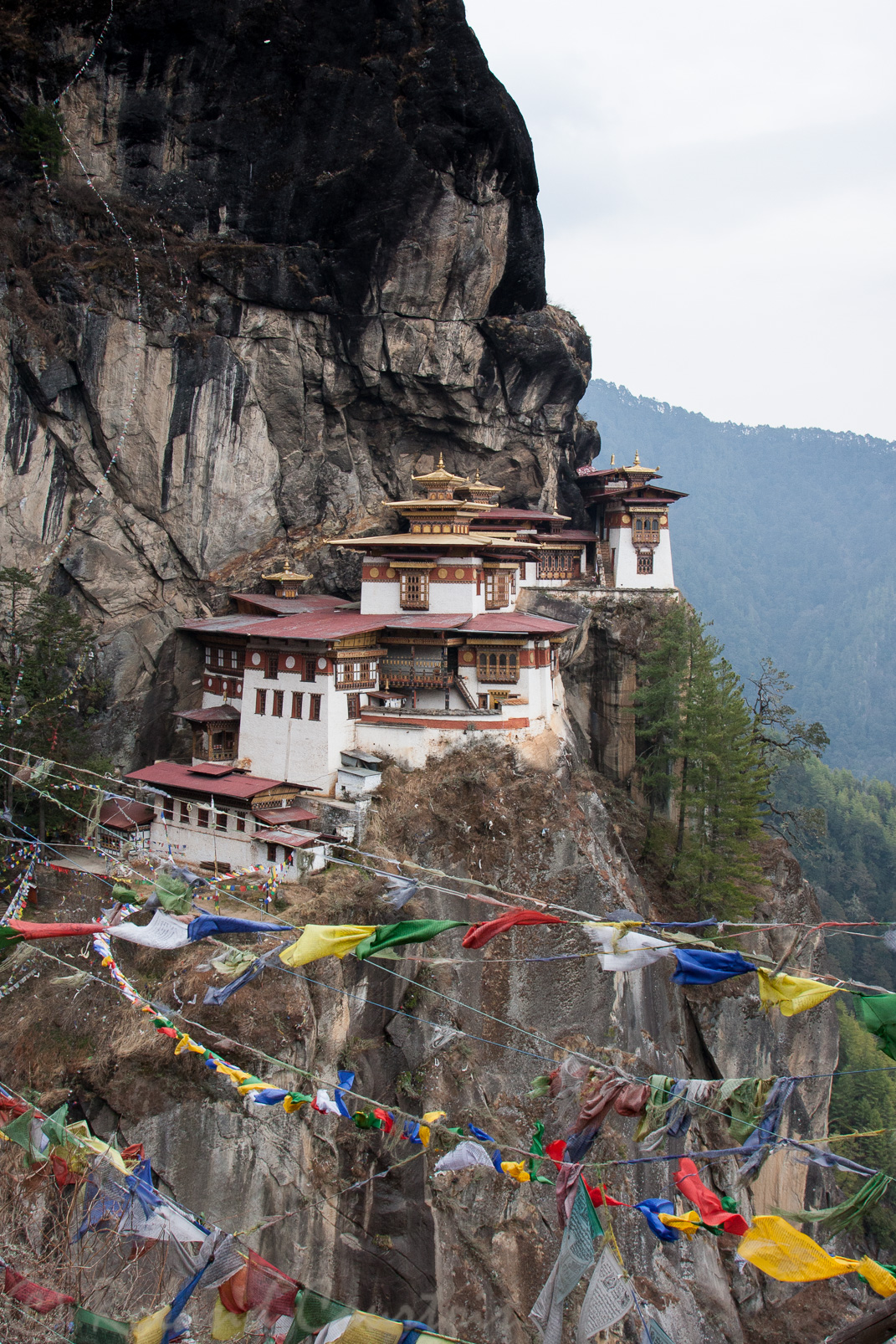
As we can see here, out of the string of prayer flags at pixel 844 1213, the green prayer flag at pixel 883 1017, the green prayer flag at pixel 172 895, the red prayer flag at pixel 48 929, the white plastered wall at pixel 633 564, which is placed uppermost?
the white plastered wall at pixel 633 564

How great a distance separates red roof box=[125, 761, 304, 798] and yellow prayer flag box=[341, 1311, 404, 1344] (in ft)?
63.8

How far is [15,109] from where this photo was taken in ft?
104

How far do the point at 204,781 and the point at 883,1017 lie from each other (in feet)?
77.9

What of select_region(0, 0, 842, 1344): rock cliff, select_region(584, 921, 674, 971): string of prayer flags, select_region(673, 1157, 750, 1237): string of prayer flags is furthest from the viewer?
select_region(0, 0, 842, 1344): rock cliff

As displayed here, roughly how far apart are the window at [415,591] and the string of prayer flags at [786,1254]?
26929mm

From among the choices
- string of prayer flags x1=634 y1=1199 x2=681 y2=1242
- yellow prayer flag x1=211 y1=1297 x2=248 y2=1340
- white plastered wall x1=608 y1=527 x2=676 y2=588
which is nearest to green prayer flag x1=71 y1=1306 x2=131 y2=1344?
yellow prayer flag x1=211 y1=1297 x2=248 y2=1340

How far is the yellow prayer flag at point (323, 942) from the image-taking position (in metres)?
10.5

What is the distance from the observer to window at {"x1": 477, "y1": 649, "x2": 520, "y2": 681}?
32156 mm

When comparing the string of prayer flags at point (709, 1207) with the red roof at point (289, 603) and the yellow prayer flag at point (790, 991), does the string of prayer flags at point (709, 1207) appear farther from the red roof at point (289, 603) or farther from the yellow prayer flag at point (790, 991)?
the red roof at point (289, 603)

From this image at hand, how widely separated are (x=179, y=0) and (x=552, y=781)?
28592 millimetres

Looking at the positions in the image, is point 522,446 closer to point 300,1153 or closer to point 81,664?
point 81,664

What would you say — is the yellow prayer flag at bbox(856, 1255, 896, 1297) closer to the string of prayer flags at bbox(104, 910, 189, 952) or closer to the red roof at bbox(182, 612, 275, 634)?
the string of prayer flags at bbox(104, 910, 189, 952)

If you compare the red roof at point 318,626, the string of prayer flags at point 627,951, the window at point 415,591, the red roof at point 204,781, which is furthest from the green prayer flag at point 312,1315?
the window at point 415,591

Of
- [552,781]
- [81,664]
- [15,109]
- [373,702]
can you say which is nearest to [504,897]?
[552,781]
